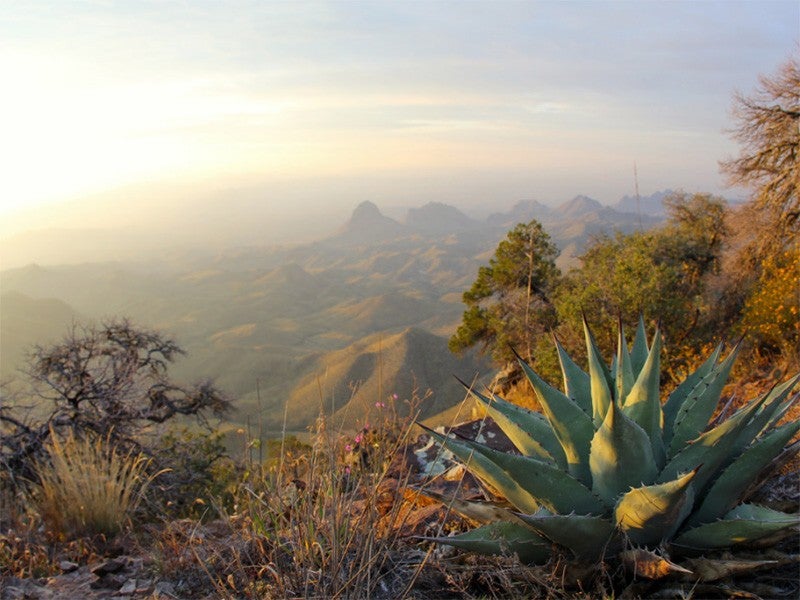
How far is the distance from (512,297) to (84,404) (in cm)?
1540

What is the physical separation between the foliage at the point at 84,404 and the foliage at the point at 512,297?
11.7 metres

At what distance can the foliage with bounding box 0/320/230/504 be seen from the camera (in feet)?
25.8

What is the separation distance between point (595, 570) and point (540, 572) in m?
0.23

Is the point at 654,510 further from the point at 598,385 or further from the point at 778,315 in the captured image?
the point at 778,315

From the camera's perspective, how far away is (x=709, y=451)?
2.65 metres

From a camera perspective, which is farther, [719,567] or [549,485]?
[549,485]

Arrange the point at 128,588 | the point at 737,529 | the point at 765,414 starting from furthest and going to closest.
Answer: the point at 128,588 < the point at 765,414 < the point at 737,529

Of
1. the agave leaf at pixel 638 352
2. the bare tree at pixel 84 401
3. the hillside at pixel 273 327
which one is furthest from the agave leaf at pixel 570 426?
the hillside at pixel 273 327

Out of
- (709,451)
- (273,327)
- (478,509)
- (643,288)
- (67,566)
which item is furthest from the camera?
(273,327)

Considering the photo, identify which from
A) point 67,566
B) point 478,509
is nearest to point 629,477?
point 478,509

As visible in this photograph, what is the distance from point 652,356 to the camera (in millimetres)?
2758

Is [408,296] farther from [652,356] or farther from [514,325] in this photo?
[652,356]

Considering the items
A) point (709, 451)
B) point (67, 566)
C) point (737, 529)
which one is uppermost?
point (709, 451)

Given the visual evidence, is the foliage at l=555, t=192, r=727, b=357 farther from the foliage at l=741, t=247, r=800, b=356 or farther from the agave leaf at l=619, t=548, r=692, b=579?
the agave leaf at l=619, t=548, r=692, b=579
